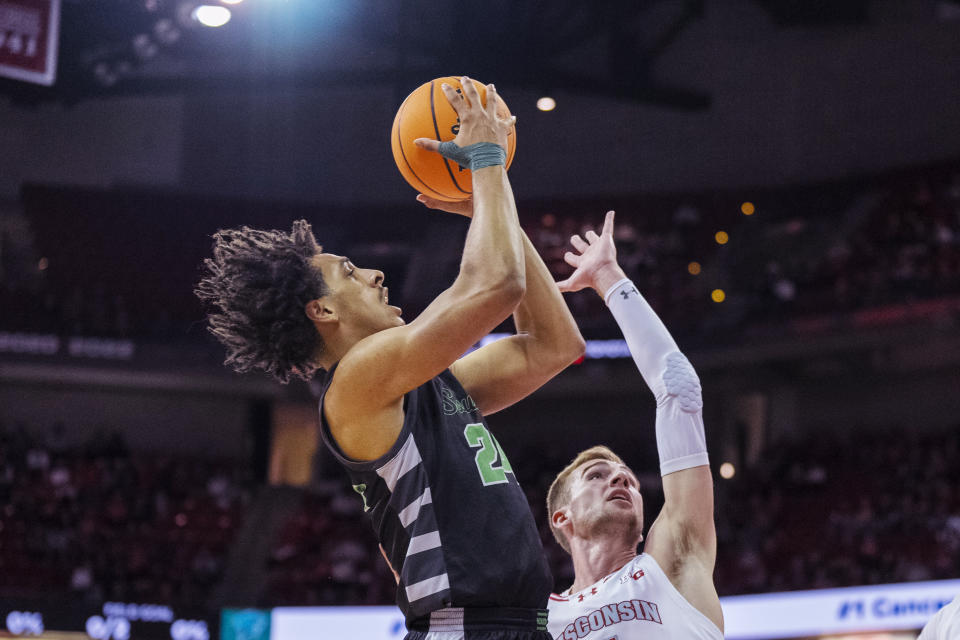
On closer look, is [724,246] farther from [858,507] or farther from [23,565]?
[23,565]

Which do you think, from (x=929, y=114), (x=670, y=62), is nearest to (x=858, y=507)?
(x=929, y=114)

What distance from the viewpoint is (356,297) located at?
2428mm

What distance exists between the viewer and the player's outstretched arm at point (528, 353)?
266cm

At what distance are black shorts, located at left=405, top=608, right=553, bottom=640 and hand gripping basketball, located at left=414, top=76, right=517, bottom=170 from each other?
41.0 inches

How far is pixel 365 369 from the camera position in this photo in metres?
2.16

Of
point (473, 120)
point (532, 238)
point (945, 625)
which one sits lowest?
point (945, 625)

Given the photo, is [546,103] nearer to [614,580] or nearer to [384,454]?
[614,580]

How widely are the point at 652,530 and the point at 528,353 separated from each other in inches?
28.8

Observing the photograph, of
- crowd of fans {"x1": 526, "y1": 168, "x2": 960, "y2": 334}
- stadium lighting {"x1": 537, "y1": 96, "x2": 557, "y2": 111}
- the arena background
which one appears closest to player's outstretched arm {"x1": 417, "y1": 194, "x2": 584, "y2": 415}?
the arena background

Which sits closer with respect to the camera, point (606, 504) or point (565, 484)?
point (606, 504)

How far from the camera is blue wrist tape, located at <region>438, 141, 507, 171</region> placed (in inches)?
91.2

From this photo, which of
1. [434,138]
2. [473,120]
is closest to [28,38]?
[434,138]

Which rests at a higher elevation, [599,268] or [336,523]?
[599,268]

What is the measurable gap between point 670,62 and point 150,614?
42.8 feet
